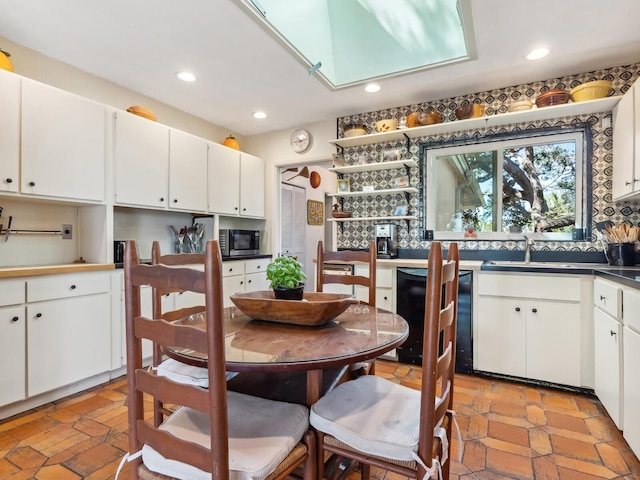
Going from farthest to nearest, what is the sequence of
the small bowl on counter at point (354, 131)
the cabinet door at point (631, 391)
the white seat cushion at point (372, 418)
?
the small bowl on counter at point (354, 131), the cabinet door at point (631, 391), the white seat cushion at point (372, 418)

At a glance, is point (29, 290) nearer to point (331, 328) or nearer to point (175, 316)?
point (175, 316)

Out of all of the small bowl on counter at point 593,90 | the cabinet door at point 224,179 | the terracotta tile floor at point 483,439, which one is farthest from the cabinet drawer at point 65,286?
the small bowl on counter at point 593,90

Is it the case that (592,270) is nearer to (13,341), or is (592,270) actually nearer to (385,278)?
(385,278)

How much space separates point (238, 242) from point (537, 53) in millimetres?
3234

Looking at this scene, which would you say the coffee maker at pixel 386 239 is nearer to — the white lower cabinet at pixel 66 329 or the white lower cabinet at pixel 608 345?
the white lower cabinet at pixel 608 345

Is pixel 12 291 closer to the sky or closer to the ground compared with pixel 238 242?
closer to the ground

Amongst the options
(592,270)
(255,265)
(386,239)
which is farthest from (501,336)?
(255,265)

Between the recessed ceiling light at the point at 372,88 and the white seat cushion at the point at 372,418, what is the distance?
260 cm

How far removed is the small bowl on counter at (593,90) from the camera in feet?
8.61

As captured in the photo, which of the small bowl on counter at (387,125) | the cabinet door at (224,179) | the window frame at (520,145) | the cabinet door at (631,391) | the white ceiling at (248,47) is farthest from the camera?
the cabinet door at (224,179)

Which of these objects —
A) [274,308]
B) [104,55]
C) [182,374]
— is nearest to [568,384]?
[274,308]

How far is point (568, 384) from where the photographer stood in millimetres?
2445

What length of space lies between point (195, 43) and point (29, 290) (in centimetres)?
200

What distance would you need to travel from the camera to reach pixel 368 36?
284 cm
